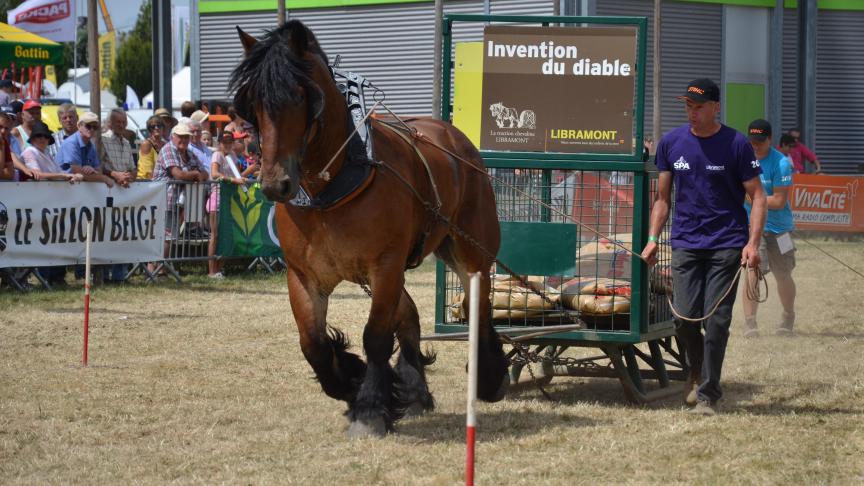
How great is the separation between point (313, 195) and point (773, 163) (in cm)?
590

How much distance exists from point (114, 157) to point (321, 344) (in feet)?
29.8

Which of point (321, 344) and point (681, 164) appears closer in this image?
point (321, 344)

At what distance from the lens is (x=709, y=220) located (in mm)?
7152

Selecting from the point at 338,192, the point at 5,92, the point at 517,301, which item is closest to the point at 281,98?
the point at 338,192

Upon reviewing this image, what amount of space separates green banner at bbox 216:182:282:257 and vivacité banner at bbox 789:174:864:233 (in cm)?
1096

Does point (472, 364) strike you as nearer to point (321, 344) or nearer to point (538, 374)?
point (321, 344)

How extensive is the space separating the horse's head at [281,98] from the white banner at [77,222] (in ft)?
24.3

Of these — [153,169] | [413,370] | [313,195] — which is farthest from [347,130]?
[153,169]

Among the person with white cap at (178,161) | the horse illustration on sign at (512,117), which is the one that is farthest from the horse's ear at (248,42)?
the person with white cap at (178,161)

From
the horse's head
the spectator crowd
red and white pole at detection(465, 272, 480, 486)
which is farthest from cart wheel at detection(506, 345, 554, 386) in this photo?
the spectator crowd

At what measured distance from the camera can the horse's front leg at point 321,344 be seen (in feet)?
21.0

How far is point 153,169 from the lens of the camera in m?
15.6

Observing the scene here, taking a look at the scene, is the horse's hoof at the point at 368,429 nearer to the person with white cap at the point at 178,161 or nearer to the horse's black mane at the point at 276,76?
the horse's black mane at the point at 276,76

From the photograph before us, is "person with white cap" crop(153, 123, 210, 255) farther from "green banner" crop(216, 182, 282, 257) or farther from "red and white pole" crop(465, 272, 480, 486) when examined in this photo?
"red and white pole" crop(465, 272, 480, 486)
